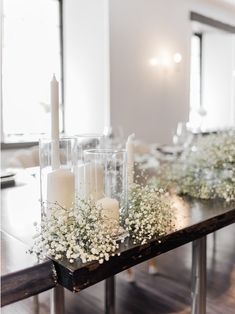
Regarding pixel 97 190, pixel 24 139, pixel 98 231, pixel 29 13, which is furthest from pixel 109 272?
pixel 29 13

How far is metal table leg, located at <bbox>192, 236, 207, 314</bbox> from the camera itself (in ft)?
5.17

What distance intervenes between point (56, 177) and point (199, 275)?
91cm

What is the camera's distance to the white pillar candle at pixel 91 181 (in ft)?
3.51

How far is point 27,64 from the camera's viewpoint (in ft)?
15.8

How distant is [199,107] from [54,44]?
11.9ft

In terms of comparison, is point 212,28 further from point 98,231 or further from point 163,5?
point 98,231

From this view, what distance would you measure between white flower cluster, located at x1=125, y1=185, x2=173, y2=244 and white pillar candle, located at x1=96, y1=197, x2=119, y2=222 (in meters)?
0.04

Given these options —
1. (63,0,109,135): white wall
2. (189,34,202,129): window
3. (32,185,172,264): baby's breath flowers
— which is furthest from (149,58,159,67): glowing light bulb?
(32,185,172,264): baby's breath flowers

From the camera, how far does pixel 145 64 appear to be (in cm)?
570

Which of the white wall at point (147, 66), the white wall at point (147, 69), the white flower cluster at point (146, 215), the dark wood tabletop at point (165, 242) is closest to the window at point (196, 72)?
the white wall at point (147, 66)

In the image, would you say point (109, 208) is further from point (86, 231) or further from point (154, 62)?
point (154, 62)

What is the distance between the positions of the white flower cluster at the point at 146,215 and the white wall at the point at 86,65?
4.12m

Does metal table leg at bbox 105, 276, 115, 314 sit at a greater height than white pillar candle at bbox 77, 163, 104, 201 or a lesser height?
lesser

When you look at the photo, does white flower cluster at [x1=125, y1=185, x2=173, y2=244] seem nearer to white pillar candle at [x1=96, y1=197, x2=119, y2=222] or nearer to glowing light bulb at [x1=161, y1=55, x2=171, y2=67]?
white pillar candle at [x1=96, y1=197, x2=119, y2=222]
